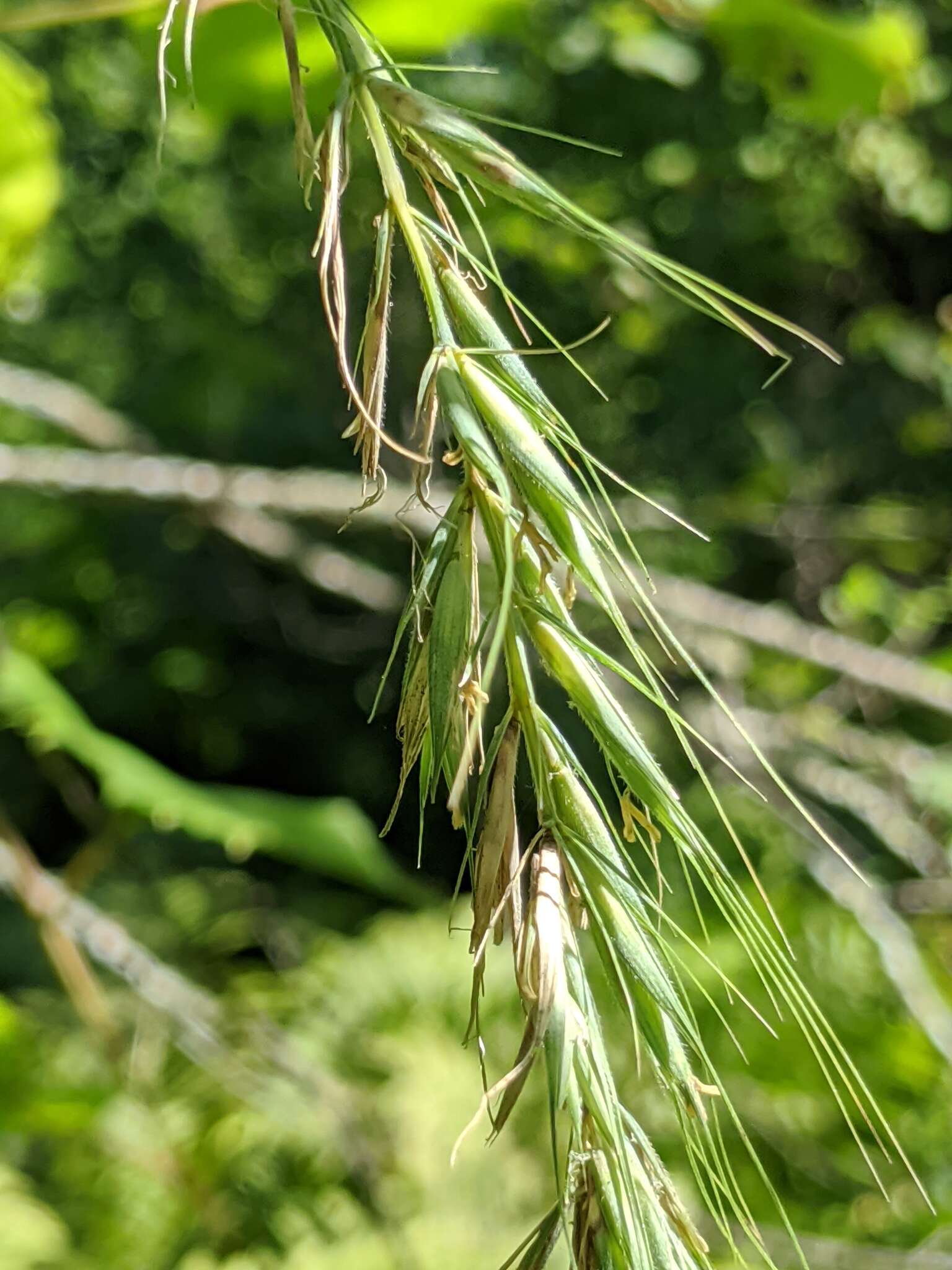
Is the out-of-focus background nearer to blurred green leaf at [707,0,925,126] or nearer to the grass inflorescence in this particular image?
blurred green leaf at [707,0,925,126]

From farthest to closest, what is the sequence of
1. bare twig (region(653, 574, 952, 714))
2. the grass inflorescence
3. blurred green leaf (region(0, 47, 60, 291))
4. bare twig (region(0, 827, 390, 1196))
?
bare twig (region(653, 574, 952, 714)), bare twig (region(0, 827, 390, 1196)), blurred green leaf (region(0, 47, 60, 291)), the grass inflorescence

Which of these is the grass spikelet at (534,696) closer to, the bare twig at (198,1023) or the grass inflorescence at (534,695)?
the grass inflorescence at (534,695)

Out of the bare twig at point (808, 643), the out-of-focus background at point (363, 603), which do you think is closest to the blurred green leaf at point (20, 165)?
the out-of-focus background at point (363, 603)

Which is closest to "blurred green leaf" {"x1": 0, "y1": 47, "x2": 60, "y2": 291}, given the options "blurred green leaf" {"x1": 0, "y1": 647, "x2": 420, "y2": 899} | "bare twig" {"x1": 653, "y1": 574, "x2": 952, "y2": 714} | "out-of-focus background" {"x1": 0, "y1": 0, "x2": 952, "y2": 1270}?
"out-of-focus background" {"x1": 0, "y1": 0, "x2": 952, "y2": 1270}

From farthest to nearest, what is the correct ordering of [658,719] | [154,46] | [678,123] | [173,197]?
1. [173,197]
2. [658,719]
3. [678,123]
4. [154,46]

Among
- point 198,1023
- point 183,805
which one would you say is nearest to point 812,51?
point 183,805

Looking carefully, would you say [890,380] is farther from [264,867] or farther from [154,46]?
[264,867]

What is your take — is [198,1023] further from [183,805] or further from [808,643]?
[808,643]

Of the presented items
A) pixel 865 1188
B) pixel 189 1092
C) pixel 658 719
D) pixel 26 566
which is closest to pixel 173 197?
pixel 26 566
